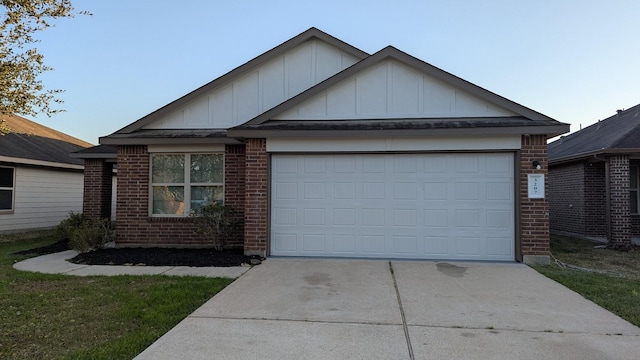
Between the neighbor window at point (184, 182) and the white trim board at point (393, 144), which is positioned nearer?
the white trim board at point (393, 144)

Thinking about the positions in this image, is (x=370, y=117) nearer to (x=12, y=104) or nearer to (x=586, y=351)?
(x=586, y=351)

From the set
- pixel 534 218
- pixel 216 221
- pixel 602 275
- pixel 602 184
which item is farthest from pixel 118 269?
pixel 602 184

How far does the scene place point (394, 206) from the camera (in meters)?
8.57

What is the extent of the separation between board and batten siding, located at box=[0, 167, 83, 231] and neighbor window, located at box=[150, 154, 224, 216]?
765 cm

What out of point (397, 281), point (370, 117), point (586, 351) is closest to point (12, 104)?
point (370, 117)

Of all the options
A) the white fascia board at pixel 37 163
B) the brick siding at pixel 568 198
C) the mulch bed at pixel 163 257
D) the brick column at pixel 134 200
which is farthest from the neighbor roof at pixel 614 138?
the white fascia board at pixel 37 163

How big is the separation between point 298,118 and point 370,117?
1.66 m

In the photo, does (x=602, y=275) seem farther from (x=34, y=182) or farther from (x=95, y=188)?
(x=34, y=182)

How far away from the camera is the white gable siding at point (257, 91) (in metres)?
10.5

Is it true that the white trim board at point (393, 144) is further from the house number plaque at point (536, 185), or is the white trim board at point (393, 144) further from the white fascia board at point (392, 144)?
the house number plaque at point (536, 185)

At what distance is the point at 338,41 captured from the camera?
35.7 feet

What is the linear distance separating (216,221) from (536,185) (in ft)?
23.3

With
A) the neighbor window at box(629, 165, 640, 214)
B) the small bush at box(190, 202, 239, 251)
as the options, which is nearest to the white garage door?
the small bush at box(190, 202, 239, 251)

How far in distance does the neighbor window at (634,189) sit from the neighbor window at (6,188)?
2146 centimetres
